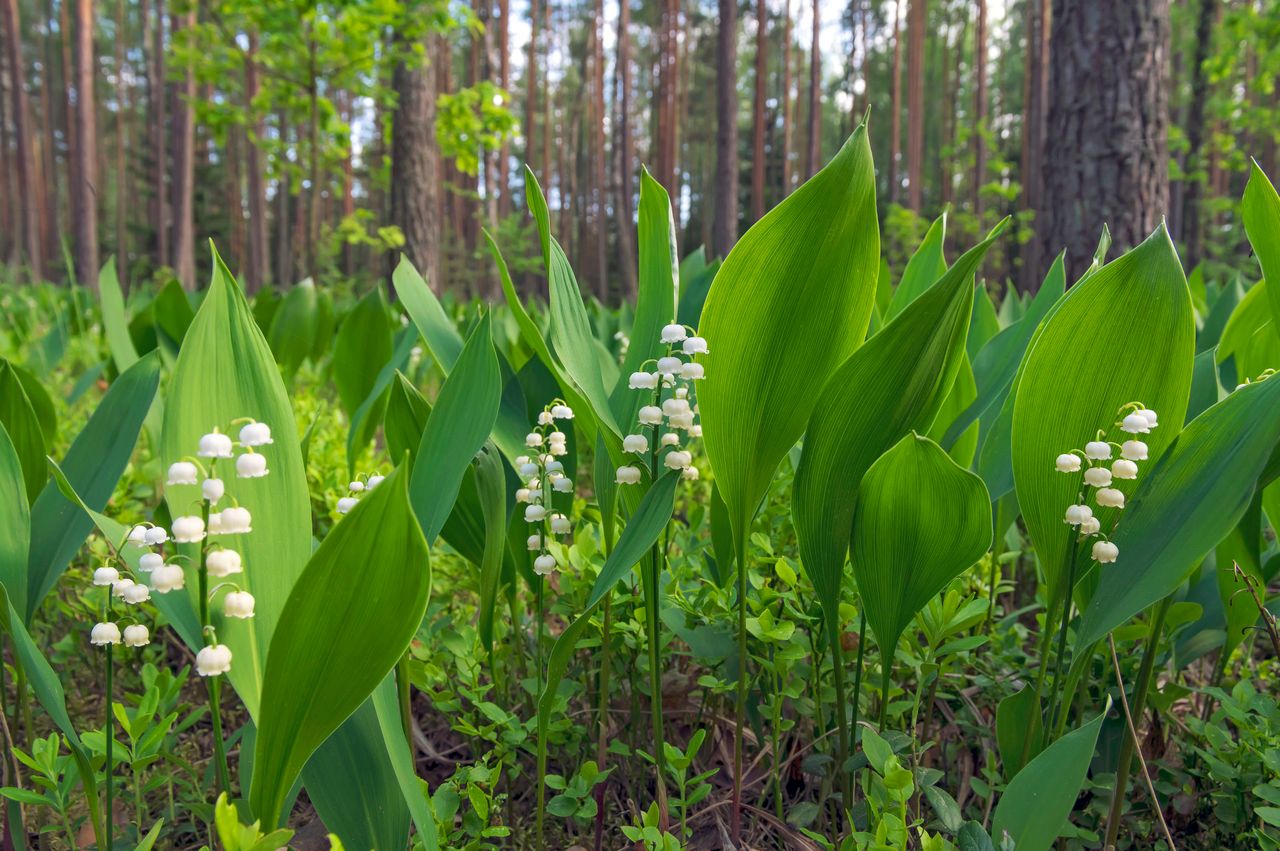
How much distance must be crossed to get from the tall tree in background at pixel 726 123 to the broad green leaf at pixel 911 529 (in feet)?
33.2

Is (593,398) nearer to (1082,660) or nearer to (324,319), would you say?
(1082,660)

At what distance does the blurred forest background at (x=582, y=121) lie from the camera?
3557mm

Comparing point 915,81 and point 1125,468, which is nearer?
point 1125,468

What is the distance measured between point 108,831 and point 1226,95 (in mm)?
16187

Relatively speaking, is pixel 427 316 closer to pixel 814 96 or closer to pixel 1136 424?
pixel 1136 424

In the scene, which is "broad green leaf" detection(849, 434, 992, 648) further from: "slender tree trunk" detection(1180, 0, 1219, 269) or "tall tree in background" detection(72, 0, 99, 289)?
"slender tree trunk" detection(1180, 0, 1219, 269)

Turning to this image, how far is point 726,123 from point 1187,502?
1106cm

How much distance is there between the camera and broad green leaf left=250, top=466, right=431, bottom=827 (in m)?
0.65

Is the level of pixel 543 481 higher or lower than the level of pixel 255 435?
lower

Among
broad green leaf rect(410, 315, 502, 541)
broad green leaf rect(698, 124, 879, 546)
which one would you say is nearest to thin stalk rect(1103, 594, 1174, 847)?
broad green leaf rect(698, 124, 879, 546)

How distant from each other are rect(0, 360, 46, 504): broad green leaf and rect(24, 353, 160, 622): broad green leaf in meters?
0.12

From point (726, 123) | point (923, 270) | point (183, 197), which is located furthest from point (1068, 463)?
point (183, 197)

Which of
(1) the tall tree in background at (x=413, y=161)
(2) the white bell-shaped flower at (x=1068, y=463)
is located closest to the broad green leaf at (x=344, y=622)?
(2) the white bell-shaped flower at (x=1068, y=463)

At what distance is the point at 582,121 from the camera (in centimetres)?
3406
